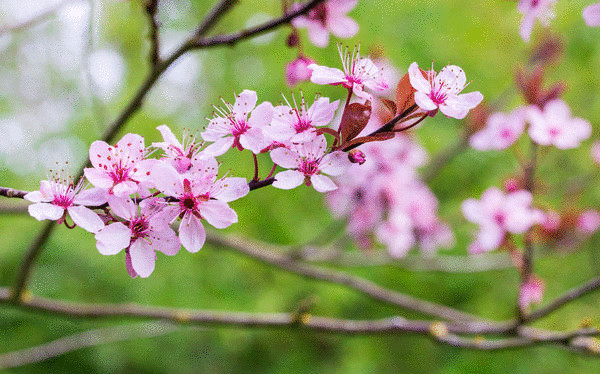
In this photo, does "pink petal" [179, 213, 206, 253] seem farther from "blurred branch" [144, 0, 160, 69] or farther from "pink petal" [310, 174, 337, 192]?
"blurred branch" [144, 0, 160, 69]

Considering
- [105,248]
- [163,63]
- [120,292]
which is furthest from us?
[120,292]

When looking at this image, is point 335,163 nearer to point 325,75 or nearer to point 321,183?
point 321,183

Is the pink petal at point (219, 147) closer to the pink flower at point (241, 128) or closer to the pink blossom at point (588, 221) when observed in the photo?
the pink flower at point (241, 128)

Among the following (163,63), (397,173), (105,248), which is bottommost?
(397,173)

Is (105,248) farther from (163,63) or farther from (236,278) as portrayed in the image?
(236,278)

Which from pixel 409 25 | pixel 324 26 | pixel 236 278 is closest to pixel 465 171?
pixel 409 25

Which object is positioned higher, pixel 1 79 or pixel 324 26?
pixel 324 26

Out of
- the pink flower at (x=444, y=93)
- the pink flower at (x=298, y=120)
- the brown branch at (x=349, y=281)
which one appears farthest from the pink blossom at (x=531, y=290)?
the pink flower at (x=298, y=120)

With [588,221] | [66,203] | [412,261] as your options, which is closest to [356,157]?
[66,203]
